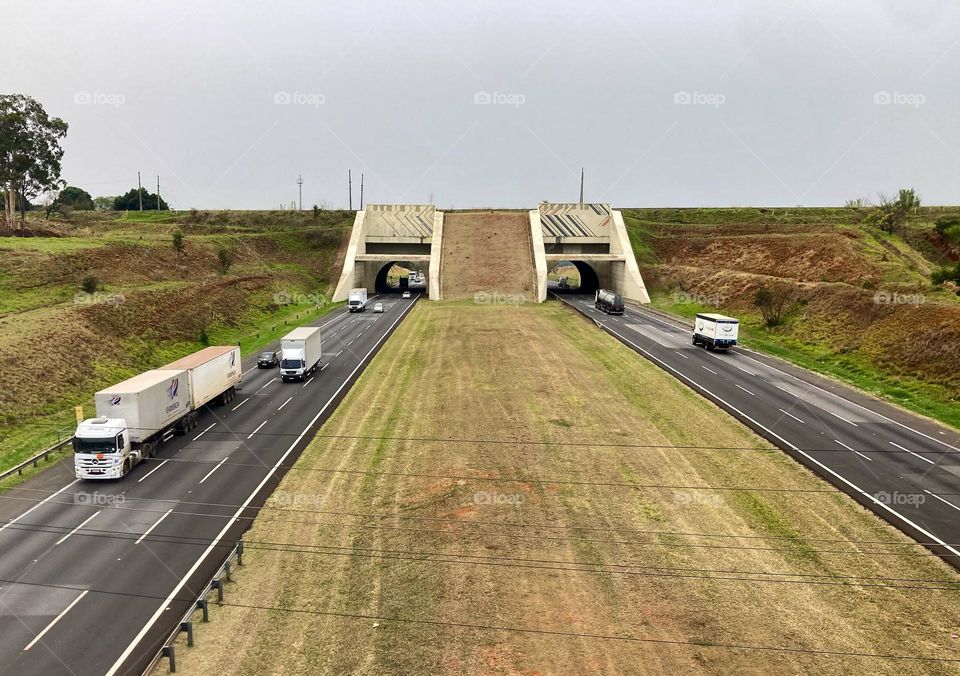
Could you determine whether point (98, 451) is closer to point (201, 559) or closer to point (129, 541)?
point (129, 541)

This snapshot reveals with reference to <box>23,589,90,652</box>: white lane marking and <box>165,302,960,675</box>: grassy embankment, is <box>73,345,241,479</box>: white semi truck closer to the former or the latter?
<box>165,302,960,675</box>: grassy embankment

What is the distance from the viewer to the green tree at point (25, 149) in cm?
7825

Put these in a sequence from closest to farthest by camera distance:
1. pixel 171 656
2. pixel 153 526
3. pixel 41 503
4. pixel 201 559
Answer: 1. pixel 171 656
2. pixel 201 559
3. pixel 153 526
4. pixel 41 503

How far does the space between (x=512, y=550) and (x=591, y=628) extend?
5.04 m

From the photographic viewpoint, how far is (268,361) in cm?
5191

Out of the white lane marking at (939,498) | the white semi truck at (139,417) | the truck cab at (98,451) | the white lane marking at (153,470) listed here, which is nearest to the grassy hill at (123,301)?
the truck cab at (98,451)

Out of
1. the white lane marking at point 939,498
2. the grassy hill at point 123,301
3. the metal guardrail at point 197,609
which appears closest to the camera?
the metal guardrail at point 197,609

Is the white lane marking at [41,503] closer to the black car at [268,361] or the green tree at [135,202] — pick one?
the black car at [268,361]

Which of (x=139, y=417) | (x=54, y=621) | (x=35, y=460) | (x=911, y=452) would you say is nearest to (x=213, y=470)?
(x=139, y=417)

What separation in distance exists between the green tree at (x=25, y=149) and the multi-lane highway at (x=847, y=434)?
268 ft

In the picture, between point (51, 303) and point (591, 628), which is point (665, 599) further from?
point (51, 303)

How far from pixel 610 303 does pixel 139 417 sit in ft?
198

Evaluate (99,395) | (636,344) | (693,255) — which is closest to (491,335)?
(636,344)

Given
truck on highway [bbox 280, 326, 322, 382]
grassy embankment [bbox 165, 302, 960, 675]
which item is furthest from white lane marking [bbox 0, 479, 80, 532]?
truck on highway [bbox 280, 326, 322, 382]
